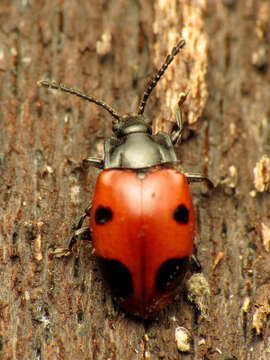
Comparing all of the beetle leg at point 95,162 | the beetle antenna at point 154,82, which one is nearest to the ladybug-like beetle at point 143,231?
the beetle leg at point 95,162

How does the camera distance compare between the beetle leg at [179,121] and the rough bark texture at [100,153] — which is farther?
the beetle leg at [179,121]

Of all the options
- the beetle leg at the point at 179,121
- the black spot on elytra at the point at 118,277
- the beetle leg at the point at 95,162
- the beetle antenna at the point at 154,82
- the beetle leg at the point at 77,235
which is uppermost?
the beetle antenna at the point at 154,82

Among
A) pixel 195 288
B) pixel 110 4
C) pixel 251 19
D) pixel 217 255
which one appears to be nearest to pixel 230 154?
pixel 217 255

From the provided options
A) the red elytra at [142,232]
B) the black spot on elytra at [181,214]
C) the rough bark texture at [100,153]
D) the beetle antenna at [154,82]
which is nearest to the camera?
the red elytra at [142,232]

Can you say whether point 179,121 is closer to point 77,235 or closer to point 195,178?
point 195,178

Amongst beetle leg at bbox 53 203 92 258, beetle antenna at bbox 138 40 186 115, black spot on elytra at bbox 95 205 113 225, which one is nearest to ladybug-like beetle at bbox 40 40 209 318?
black spot on elytra at bbox 95 205 113 225

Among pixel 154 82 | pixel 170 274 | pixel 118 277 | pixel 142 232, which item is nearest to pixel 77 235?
pixel 118 277

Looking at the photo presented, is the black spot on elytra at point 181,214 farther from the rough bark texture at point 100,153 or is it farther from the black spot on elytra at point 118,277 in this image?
the rough bark texture at point 100,153
